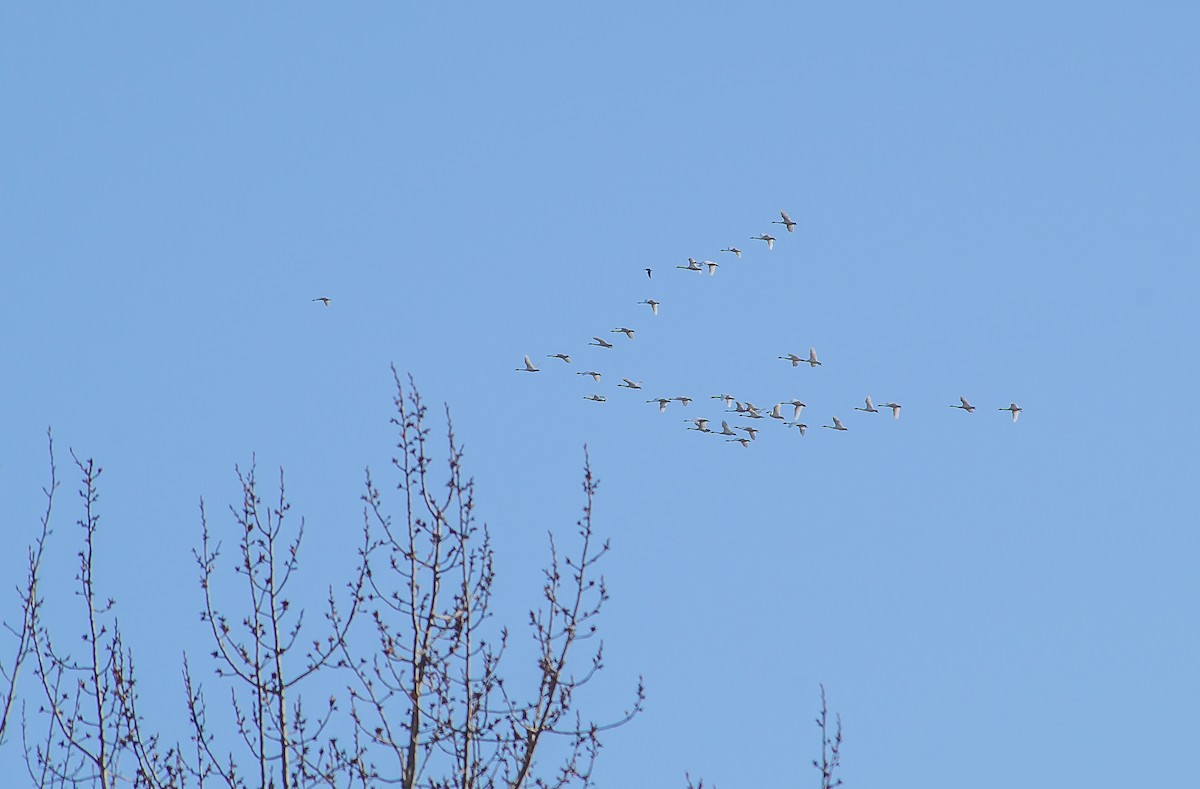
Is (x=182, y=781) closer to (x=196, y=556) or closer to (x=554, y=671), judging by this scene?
(x=196, y=556)

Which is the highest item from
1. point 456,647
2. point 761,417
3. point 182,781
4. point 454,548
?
point 761,417

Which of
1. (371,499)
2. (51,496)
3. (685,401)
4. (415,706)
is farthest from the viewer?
(685,401)

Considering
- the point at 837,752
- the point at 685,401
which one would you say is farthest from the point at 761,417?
the point at 837,752

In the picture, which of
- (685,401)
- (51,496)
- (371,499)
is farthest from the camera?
(685,401)

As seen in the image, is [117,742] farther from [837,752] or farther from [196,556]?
[837,752]

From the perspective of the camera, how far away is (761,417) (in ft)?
140

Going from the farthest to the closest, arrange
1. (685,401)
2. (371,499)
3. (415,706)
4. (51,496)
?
(685,401)
(51,496)
(371,499)
(415,706)

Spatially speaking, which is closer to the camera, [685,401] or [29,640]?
[29,640]

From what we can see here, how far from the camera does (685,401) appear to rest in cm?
4231

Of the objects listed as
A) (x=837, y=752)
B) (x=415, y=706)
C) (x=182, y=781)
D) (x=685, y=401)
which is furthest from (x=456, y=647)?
(x=685, y=401)

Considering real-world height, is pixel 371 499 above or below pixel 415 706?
above

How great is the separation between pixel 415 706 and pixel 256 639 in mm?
1298

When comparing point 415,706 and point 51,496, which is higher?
point 51,496

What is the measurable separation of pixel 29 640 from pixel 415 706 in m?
3.47
